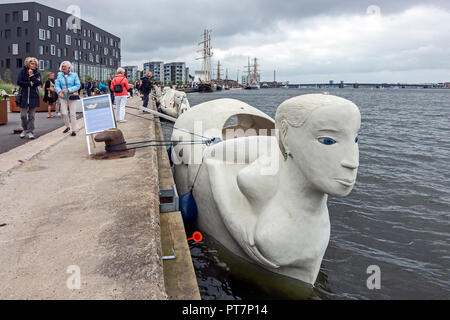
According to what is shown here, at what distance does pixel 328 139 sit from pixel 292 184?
0.62 metres

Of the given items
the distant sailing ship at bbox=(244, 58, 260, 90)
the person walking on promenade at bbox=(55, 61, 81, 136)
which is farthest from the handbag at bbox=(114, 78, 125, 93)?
the distant sailing ship at bbox=(244, 58, 260, 90)

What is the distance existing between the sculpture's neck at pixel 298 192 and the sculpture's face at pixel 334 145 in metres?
0.26

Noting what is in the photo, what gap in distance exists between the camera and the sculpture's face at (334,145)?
3074 millimetres

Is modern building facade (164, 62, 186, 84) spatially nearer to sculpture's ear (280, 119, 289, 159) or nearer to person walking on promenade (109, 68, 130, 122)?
person walking on promenade (109, 68, 130, 122)

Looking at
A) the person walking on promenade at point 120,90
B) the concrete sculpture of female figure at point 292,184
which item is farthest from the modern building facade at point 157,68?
the concrete sculpture of female figure at point 292,184

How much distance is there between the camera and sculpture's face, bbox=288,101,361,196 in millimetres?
3074

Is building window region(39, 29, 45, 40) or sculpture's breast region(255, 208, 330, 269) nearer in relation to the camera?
sculpture's breast region(255, 208, 330, 269)

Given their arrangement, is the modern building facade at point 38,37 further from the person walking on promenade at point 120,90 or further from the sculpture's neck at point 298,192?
the sculpture's neck at point 298,192

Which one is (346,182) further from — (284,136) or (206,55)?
(206,55)

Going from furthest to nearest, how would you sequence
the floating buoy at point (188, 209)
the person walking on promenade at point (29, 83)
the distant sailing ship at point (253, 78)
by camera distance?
the distant sailing ship at point (253, 78) → the person walking on promenade at point (29, 83) → the floating buoy at point (188, 209)

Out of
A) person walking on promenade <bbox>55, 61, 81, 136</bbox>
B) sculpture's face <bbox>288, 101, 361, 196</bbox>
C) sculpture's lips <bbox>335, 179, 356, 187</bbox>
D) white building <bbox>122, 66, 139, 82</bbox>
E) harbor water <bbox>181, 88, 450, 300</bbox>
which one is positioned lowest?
harbor water <bbox>181, 88, 450, 300</bbox>

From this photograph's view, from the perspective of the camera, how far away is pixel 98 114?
6.82 meters
